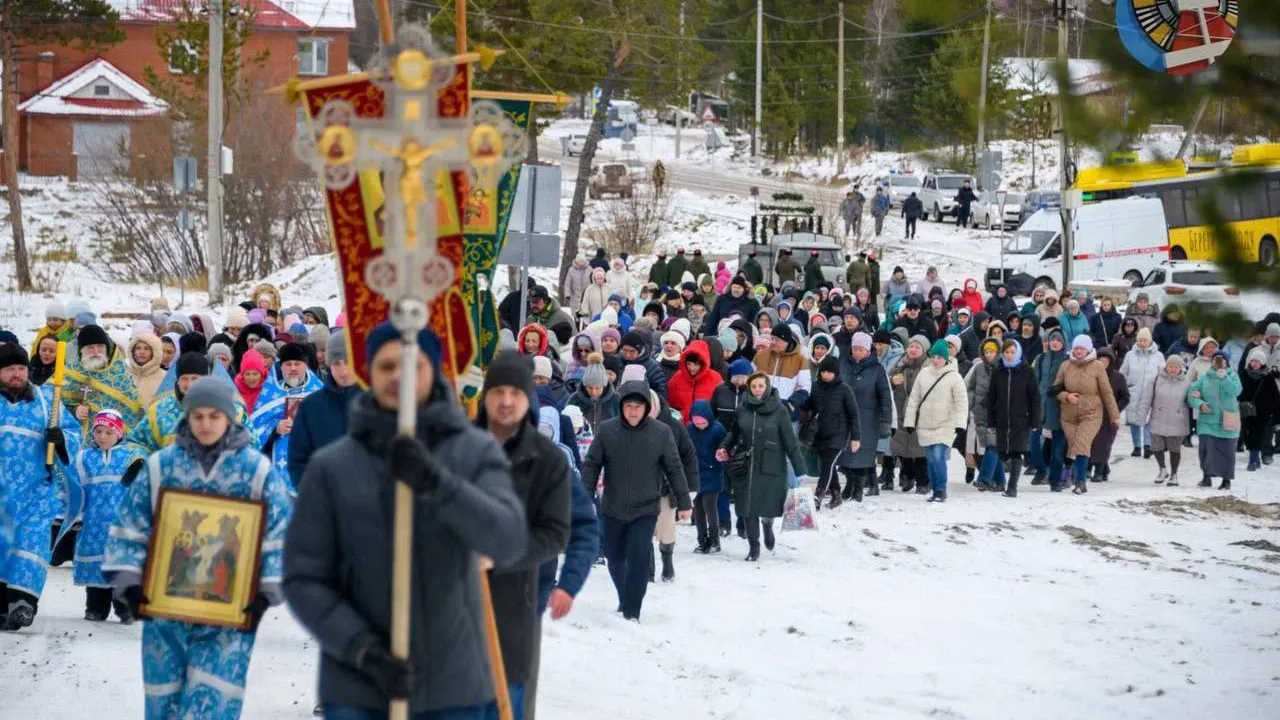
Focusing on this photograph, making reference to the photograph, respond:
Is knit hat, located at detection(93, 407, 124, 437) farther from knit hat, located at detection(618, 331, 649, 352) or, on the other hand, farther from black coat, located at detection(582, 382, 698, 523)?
knit hat, located at detection(618, 331, 649, 352)

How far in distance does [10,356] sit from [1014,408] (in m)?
11.0

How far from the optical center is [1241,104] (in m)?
5.36

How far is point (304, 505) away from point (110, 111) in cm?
6386

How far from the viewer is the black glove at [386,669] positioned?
459 cm

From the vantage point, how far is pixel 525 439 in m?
6.61

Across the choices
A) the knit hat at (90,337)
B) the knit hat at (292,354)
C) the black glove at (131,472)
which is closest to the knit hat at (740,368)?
the knit hat at (292,354)

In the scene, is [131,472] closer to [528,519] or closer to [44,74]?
[528,519]

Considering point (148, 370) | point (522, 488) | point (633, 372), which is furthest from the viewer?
point (633, 372)

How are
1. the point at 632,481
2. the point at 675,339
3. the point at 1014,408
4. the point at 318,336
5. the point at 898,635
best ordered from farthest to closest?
the point at 1014,408, the point at 675,339, the point at 318,336, the point at 898,635, the point at 632,481

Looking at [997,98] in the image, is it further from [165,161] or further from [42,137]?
[42,137]

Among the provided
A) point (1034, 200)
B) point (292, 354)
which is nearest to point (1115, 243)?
point (1034, 200)

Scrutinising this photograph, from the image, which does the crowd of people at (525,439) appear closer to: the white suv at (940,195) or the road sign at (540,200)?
the road sign at (540,200)

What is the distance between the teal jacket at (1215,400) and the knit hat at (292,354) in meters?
11.0

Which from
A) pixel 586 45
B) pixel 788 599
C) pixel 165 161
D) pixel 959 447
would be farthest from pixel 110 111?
pixel 788 599
